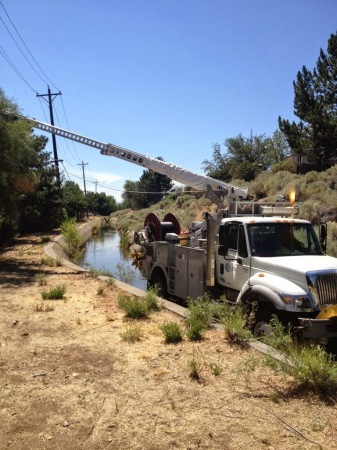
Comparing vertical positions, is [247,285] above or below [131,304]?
above

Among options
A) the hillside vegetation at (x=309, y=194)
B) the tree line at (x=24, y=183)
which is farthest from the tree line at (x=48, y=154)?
the hillside vegetation at (x=309, y=194)

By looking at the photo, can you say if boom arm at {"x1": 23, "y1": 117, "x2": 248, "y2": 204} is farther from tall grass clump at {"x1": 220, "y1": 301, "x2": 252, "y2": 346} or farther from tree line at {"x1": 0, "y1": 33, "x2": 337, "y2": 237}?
tall grass clump at {"x1": 220, "y1": 301, "x2": 252, "y2": 346}

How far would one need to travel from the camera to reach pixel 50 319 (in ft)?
26.4

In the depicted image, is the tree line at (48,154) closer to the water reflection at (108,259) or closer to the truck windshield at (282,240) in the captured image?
the water reflection at (108,259)

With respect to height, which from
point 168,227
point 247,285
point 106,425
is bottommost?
point 106,425

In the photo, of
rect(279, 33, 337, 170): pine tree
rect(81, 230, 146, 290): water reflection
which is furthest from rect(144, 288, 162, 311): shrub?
rect(279, 33, 337, 170): pine tree

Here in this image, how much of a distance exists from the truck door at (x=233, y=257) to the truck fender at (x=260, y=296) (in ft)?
1.46

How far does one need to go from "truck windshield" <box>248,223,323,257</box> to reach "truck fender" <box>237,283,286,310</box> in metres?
0.76

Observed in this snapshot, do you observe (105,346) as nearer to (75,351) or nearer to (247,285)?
(75,351)

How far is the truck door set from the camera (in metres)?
7.87

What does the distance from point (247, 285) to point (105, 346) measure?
2.60 m

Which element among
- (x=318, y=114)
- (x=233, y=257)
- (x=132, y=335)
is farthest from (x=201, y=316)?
(x=318, y=114)

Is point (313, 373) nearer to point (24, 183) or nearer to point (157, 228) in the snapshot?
point (157, 228)

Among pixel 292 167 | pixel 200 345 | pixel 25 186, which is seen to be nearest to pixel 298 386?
pixel 200 345
